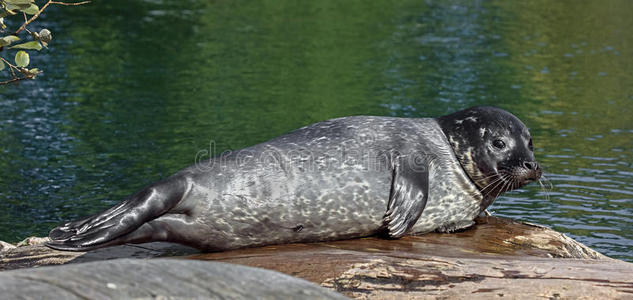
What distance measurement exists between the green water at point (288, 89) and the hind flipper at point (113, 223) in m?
2.61

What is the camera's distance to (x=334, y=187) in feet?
20.2

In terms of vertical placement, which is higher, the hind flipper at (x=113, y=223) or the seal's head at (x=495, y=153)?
the seal's head at (x=495, y=153)

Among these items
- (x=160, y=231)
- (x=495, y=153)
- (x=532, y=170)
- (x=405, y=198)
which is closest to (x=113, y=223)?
(x=160, y=231)

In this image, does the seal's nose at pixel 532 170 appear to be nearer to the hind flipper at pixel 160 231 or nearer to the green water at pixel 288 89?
the green water at pixel 288 89

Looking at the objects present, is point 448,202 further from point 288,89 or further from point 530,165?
point 288,89

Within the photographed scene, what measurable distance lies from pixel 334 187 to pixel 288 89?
9474mm

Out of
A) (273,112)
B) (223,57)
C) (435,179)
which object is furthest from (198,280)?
(223,57)

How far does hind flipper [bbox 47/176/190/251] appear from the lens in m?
5.66

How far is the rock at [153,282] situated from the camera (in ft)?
9.55

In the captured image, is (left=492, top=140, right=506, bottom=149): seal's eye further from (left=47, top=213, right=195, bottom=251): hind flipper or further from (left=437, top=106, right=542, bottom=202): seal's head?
(left=47, top=213, right=195, bottom=251): hind flipper

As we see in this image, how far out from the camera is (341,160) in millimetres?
6320

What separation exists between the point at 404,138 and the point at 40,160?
5744 millimetres

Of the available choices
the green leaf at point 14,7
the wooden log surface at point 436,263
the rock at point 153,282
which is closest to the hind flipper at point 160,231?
the wooden log surface at point 436,263

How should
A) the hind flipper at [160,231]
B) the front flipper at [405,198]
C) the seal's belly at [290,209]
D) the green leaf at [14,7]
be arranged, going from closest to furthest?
the green leaf at [14,7] < the hind flipper at [160,231] < the seal's belly at [290,209] < the front flipper at [405,198]
